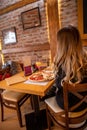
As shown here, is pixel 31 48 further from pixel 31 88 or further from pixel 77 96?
pixel 77 96

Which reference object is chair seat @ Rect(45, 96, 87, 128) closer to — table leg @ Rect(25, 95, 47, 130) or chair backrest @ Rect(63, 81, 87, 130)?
chair backrest @ Rect(63, 81, 87, 130)

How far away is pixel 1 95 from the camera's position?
2.14 metres

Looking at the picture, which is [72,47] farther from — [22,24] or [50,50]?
[22,24]

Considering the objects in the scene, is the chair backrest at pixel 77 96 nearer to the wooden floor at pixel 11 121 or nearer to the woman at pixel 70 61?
the woman at pixel 70 61

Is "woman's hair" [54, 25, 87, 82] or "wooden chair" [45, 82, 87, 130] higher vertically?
"woman's hair" [54, 25, 87, 82]

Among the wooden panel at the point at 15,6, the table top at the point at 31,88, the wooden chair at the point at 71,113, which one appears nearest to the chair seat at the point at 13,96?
the table top at the point at 31,88

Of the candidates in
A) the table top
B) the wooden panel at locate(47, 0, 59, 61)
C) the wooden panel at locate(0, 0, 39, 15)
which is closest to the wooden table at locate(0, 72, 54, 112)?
the table top

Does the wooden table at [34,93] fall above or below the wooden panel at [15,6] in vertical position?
below

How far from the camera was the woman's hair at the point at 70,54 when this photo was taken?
129cm

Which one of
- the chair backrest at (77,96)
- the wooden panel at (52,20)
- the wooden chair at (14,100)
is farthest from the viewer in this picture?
the wooden panel at (52,20)

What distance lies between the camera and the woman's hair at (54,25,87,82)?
1.29 m

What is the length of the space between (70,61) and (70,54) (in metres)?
0.07

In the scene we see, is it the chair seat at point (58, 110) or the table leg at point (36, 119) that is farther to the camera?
the table leg at point (36, 119)

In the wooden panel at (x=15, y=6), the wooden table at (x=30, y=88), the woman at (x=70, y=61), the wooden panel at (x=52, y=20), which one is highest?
the wooden panel at (x=15, y=6)
